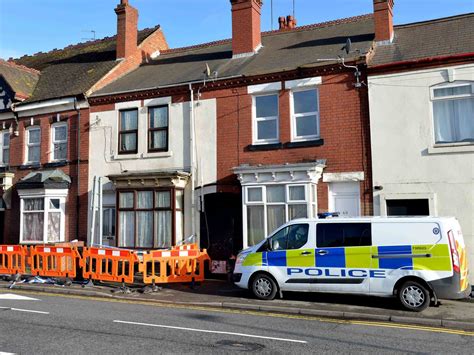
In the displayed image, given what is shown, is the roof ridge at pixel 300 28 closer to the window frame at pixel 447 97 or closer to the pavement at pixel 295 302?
the window frame at pixel 447 97

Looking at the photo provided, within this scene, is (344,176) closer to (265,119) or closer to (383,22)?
(265,119)

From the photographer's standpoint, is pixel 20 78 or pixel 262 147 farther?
pixel 20 78

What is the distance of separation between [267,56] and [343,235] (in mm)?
8818

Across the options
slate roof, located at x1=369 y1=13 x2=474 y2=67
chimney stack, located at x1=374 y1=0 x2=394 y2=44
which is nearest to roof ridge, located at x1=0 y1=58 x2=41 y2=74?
chimney stack, located at x1=374 y1=0 x2=394 y2=44

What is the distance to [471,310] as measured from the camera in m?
9.88

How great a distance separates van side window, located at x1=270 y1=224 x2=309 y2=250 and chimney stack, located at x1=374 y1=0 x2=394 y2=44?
788 centimetres

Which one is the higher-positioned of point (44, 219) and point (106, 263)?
point (44, 219)

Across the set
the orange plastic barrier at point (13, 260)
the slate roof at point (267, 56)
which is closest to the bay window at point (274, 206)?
the slate roof at point (267, 56)

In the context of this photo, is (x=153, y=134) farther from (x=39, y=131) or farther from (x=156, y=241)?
(x=39, y=131)

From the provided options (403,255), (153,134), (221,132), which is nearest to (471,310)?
(403,255)

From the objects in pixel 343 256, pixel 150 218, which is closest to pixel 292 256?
pixel 343 256

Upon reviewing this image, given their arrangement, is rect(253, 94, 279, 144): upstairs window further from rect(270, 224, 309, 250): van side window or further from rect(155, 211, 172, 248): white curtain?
rect(270, 224, 309, 250): van side window

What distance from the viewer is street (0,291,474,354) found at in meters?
6.88

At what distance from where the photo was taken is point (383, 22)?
611 inches
